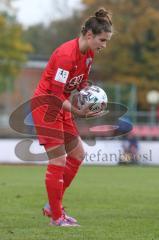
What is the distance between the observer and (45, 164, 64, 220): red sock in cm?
805

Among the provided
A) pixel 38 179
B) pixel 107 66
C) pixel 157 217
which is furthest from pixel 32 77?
pixel 157 217

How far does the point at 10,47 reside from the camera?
45312 mm

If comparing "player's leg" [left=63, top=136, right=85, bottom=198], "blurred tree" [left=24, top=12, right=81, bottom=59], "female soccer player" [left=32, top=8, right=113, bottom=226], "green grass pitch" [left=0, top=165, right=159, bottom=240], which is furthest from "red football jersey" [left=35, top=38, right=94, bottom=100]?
"blurred tree" [left=24, top=12, right=81, bottom=59]

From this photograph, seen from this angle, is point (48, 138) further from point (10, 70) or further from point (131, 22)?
point (131, 22)

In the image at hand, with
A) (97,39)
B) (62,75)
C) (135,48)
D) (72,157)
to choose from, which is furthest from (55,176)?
(135,48)

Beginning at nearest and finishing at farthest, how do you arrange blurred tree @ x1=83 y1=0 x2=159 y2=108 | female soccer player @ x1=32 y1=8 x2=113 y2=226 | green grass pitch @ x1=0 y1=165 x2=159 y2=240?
green grass pitch @ x1=0 y1=165 x2=159 y2=240 < female soccer player @ x1=32 y1=8 x2=113 y2=226 < blurred tree @ x1=83 y1=0 x2=159 y2=108

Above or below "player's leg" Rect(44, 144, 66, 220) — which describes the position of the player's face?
above

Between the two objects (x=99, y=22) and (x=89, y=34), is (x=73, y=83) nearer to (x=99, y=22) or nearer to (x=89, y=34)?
(x=89, y=34)

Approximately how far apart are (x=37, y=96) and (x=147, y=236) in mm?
2066

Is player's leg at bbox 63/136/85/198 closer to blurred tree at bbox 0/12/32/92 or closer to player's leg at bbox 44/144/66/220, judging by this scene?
player's leg at bbox 44/144/66/220

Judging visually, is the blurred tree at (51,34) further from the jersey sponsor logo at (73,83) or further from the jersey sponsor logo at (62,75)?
the jersey sponsor logo at (62,75)

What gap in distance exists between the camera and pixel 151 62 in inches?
1996

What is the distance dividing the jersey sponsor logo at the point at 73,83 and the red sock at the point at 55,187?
2.93 ft

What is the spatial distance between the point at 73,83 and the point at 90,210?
248 cm
